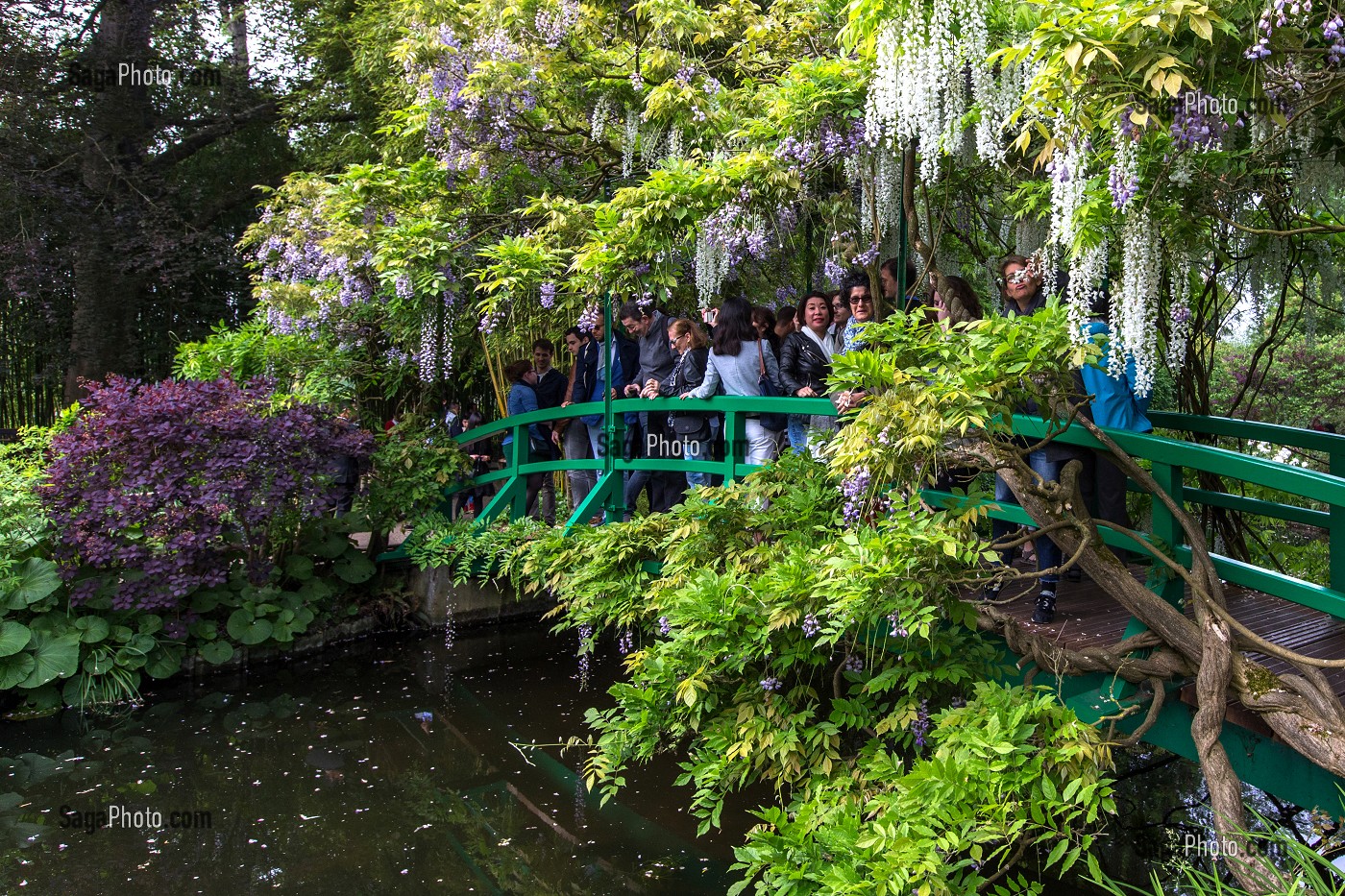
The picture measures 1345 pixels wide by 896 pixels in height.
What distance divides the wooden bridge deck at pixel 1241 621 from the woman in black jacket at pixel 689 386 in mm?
2215

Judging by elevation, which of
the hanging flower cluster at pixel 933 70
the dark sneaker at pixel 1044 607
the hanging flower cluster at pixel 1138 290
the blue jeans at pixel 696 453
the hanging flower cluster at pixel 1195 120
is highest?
the hanging flower cluster at pixel 933 70

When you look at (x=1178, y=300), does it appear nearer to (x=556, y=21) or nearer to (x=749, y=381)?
(x=749, y=381)

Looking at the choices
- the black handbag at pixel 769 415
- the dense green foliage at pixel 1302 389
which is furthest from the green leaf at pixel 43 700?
the dense green foliage at pixel 1302 389

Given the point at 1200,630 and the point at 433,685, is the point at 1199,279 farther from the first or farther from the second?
the point at 433,685

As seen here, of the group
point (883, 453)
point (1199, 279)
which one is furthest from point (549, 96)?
point (883, 453)

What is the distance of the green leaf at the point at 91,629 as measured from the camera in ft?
20.8

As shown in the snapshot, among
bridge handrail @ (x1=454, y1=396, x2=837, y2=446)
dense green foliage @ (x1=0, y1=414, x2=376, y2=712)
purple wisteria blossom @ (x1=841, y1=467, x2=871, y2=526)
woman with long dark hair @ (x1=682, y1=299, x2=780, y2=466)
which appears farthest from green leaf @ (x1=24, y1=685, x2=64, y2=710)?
purple wisteria blossom @ (x1=841, y1=467, x2=871, y2=526)

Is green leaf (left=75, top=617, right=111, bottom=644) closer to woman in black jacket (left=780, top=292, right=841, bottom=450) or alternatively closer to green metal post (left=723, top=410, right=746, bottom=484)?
green metal post (left=723, top=410, right=746, bottom=484)

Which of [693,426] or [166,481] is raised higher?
[693,426]

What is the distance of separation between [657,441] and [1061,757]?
422 centimetres

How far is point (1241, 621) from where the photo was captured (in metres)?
3.69

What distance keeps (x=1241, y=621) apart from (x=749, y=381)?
2.75 m

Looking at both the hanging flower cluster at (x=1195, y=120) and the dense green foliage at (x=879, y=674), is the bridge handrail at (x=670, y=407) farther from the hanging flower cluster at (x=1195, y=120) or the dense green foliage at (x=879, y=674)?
the hanging flower cluster at (x=1195, y=120)

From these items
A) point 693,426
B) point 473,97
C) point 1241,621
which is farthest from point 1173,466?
point 473,97
